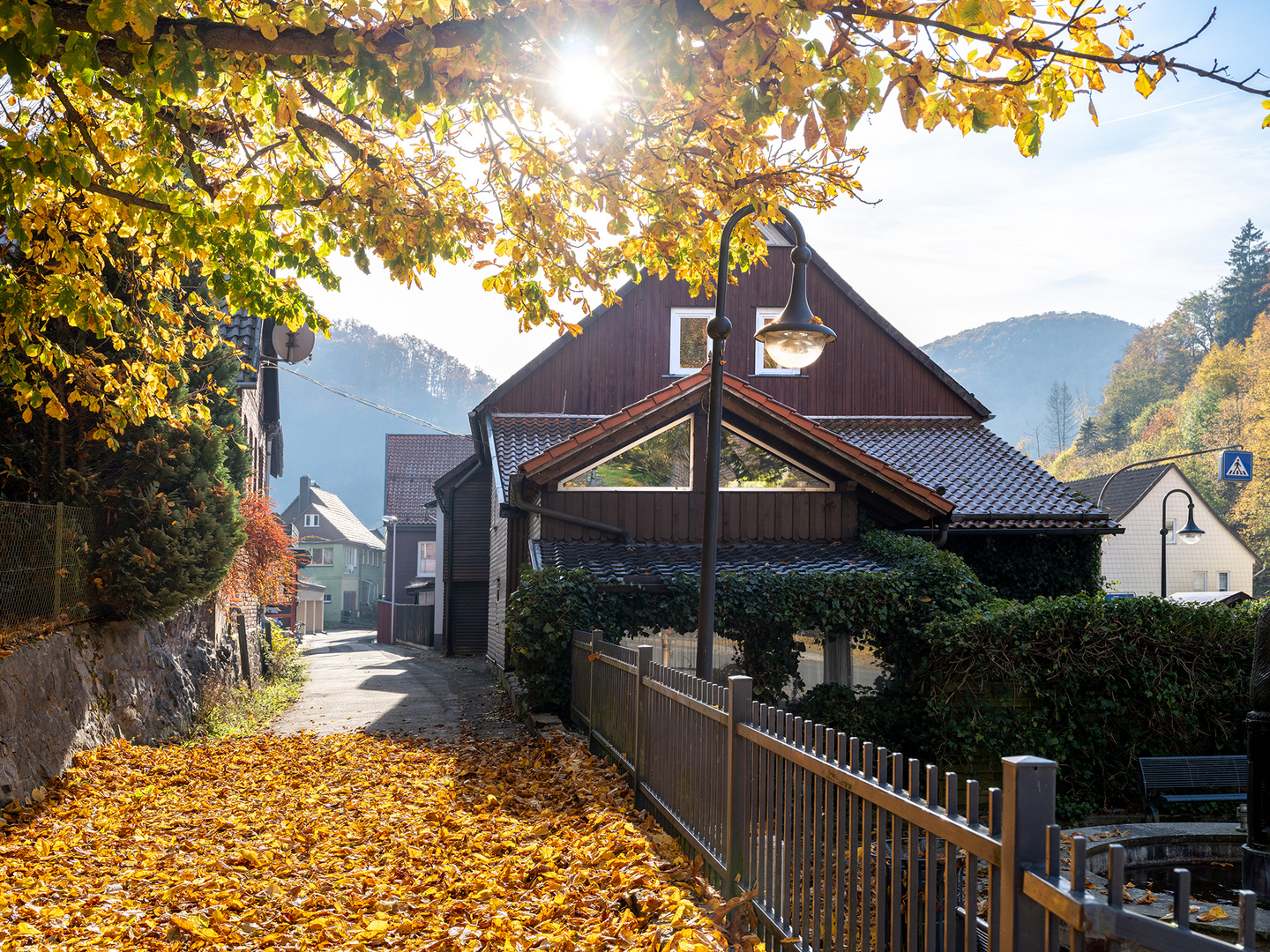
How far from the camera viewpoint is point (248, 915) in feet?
16.0

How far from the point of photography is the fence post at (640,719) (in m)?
7.17

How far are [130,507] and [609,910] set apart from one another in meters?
8.19

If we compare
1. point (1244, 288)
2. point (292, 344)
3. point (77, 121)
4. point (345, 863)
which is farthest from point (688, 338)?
point (1244, 288)

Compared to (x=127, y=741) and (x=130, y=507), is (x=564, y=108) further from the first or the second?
(x=127, y=741)

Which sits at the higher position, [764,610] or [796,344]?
[796,344]

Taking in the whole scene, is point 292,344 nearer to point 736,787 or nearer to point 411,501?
point 736,787

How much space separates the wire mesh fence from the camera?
8180 millimetres

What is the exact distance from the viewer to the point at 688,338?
21.4 metres

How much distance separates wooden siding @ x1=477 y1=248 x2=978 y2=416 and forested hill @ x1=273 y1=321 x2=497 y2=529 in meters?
120

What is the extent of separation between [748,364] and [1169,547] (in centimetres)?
4375

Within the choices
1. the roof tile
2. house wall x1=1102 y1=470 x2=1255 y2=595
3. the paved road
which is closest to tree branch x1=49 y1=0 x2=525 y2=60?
the paved road

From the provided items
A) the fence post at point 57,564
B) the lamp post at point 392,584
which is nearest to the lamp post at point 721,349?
the fence post at point 57,564

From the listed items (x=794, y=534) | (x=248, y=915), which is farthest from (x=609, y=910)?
(x=794, y=534)

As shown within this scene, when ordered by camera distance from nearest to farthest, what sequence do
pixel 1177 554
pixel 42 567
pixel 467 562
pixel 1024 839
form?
pixel 1024 839 < pixel 42 567 < pixel 467 562 < pixel 1177 554
